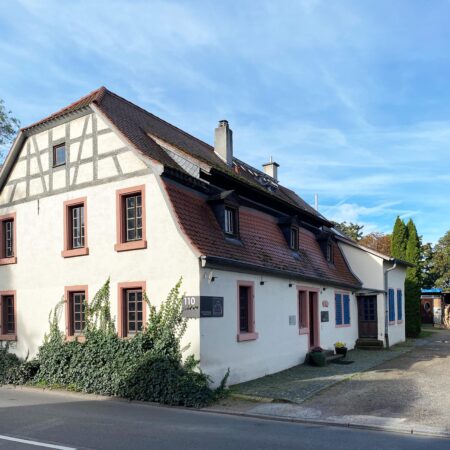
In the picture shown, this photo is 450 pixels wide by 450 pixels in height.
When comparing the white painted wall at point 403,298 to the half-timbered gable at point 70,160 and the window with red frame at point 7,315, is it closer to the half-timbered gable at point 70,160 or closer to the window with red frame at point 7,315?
the half-timbered gable at point 70,160

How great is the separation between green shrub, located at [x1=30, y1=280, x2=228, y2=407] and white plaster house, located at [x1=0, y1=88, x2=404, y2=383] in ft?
1.29

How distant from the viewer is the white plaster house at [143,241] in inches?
515

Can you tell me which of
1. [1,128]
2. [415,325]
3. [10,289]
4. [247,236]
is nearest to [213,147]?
[247,236]

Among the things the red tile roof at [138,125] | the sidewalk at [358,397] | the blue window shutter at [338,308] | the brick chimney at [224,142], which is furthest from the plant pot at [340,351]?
the brick chimney at [224,142]

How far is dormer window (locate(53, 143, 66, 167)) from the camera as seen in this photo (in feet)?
52.0

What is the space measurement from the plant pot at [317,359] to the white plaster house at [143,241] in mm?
355

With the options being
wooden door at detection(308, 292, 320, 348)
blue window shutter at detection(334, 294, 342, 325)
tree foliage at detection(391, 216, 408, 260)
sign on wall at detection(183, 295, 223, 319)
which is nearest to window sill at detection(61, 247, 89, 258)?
sign on wall at detection(183, 295, 223, 319)

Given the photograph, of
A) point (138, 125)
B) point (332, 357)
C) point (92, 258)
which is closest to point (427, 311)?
point (332, 357)

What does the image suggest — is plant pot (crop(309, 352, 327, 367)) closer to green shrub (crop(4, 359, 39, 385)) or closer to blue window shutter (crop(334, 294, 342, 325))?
blue window shutter (crop(334, 294, 342, 325))

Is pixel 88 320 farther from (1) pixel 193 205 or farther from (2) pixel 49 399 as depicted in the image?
(1) pixel 193 205

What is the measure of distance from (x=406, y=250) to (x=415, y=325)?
5167mm

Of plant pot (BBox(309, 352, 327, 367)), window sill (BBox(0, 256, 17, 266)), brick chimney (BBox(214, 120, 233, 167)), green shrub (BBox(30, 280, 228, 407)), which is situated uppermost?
brick chimney (BBox(214, 120, 233, 167))

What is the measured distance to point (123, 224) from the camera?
14.2 meters

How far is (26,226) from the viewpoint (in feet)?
54.7
